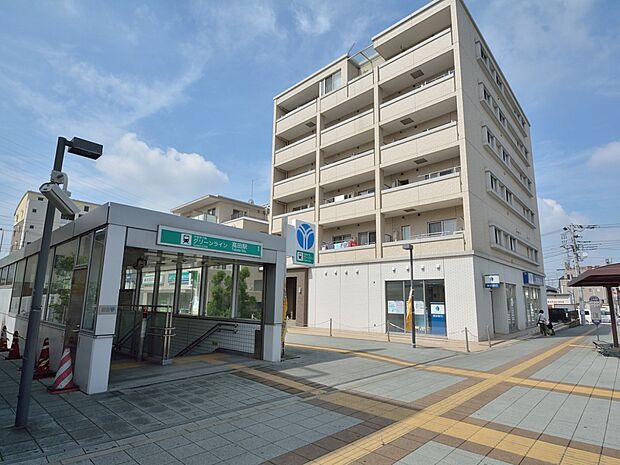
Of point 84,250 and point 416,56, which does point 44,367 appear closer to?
point 84,250

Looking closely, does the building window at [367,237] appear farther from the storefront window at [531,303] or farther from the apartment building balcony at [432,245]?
the storefront window at [531,303]

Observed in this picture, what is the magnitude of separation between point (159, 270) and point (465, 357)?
11969mm

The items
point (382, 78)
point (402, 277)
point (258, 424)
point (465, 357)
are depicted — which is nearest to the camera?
point (258, 424)

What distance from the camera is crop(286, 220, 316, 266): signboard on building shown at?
37.1ft

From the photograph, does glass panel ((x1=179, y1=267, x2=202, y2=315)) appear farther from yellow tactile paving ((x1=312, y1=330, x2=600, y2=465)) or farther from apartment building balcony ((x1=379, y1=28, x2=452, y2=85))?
apartment building balcony ((x1=379, y1=28, x2=452, y2=85))

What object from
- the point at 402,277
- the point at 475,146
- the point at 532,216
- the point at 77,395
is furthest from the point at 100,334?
the point at 532,216

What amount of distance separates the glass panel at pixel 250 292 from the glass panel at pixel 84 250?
4.64m

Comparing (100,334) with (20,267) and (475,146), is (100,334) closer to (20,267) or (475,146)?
(20,267)

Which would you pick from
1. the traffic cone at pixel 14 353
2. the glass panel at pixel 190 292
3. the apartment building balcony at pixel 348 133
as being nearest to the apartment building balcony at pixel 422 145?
the apartment building balcony at pixel 348 133

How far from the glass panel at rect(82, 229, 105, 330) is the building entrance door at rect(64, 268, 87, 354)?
0.32m

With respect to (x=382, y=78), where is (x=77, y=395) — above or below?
below

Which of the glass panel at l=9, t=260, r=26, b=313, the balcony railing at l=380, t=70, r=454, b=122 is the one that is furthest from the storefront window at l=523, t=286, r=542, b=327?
the glass panel at l=9, t=260, r=26, b=313

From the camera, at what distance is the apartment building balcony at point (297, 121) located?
2855cm

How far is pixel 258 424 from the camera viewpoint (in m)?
5.36
